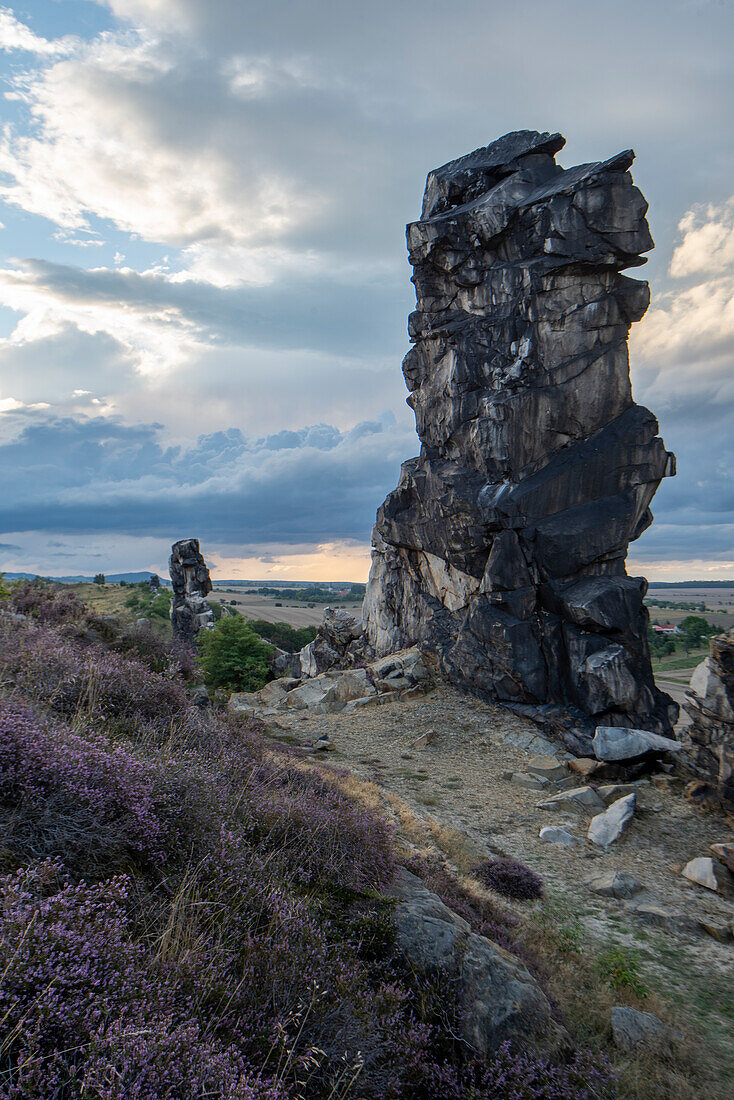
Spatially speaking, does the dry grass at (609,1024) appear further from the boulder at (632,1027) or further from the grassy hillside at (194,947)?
the grassy hillside at (194,947)

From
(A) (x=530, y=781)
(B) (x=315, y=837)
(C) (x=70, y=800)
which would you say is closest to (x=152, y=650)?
(B) (x=315, y=837)

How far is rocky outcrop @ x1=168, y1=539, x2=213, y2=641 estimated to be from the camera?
44062 millimetres

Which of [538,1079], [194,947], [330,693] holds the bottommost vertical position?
[330,693]

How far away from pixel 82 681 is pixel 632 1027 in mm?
8622

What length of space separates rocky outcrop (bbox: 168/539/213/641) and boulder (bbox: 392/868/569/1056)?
1575 inches

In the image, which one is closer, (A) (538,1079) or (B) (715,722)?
(A) (538,1079)

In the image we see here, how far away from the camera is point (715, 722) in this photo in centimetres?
1425

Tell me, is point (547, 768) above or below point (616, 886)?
below

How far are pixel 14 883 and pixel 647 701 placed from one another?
23498 millimetres

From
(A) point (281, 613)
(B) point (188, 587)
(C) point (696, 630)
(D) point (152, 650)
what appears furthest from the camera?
(A) point (281, 613)

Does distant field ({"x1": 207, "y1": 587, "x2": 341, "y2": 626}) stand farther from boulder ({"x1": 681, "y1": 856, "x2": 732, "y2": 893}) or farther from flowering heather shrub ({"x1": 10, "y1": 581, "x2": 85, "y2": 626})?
boulder ({"x1": 681, "y1": 856, "x2": 732, "y2": 893})

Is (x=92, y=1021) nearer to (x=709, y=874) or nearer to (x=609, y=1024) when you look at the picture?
(x=609, y=1024)

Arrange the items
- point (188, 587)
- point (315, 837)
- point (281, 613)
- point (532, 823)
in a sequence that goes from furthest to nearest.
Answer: point (281, 613), point (188, 587), point (532, 823), point (315, 837)

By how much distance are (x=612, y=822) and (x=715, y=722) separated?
3861 mm
